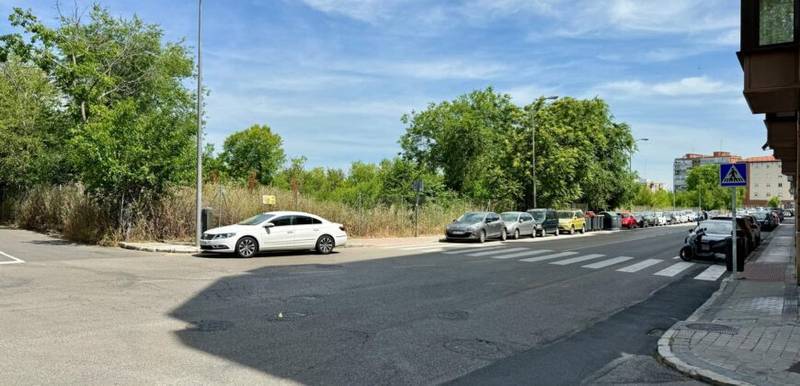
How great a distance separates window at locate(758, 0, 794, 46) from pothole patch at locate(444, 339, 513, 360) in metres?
7.29

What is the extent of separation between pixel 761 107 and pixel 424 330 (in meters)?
7.79

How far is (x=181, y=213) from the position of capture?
23125mm

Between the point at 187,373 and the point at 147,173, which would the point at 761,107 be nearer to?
the point at 187,373

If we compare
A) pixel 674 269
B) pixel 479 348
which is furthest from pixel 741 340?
pixel 674 269

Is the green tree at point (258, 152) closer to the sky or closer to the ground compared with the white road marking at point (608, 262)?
closer to the sky

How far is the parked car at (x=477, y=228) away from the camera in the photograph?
1016 inches

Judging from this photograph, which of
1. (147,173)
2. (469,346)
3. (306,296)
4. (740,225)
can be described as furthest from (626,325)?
(147,173)

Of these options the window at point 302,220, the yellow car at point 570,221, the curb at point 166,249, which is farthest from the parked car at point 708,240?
the yellow car at point 570,221

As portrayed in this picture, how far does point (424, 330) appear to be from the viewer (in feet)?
23.6

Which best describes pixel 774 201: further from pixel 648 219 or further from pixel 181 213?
pixel 181 213

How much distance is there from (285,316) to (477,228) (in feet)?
61.9

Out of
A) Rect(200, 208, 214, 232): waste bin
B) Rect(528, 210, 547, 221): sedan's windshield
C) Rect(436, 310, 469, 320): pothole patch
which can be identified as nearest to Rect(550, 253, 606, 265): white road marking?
Rect(436, 310, 469, 320): pothole patch

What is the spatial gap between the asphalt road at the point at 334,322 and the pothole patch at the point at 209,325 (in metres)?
0.03

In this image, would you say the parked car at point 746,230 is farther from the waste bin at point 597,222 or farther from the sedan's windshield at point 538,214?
the waste bin at point 597,222
